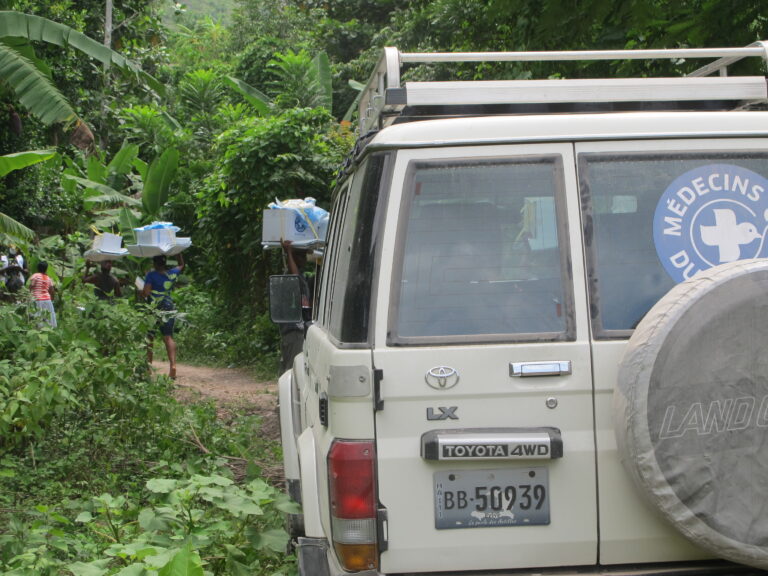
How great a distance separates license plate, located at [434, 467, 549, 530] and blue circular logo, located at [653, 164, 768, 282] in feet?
2.58

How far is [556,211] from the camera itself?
9.63 feet

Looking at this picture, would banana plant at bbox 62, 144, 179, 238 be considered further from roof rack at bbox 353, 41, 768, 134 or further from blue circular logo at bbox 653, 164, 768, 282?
blue circular logo at bbox 653, 164, 768, 282

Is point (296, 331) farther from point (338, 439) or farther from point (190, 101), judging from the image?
point (190, 101)

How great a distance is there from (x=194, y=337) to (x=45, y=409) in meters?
9.78

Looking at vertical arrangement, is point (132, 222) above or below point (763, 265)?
above

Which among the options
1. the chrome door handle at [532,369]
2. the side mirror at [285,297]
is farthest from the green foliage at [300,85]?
the chrome door handle at [532,369]

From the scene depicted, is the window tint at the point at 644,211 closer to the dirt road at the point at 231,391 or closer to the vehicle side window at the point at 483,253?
the vehicle side window at the point at 483,253

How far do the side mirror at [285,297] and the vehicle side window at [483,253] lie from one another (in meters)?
1.78

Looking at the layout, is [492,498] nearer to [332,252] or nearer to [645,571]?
[645,571]

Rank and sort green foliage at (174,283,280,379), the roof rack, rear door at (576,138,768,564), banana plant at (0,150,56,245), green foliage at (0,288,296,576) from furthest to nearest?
green foliage at (174,283,280,379) < banana plant at (0,150,56,245) < green foliage at (0,288,296,576) < the roof rack < rear door at (576,138,768,564)

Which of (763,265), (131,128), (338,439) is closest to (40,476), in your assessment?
(338,439)

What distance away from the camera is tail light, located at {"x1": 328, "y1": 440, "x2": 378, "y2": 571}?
279 centimetres

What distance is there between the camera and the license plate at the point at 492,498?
2.81 meters

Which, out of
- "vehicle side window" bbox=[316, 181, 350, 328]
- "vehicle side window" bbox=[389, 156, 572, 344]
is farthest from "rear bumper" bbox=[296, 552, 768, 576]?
"vehicle side window" bbox=[316, 181, 350, 328]
